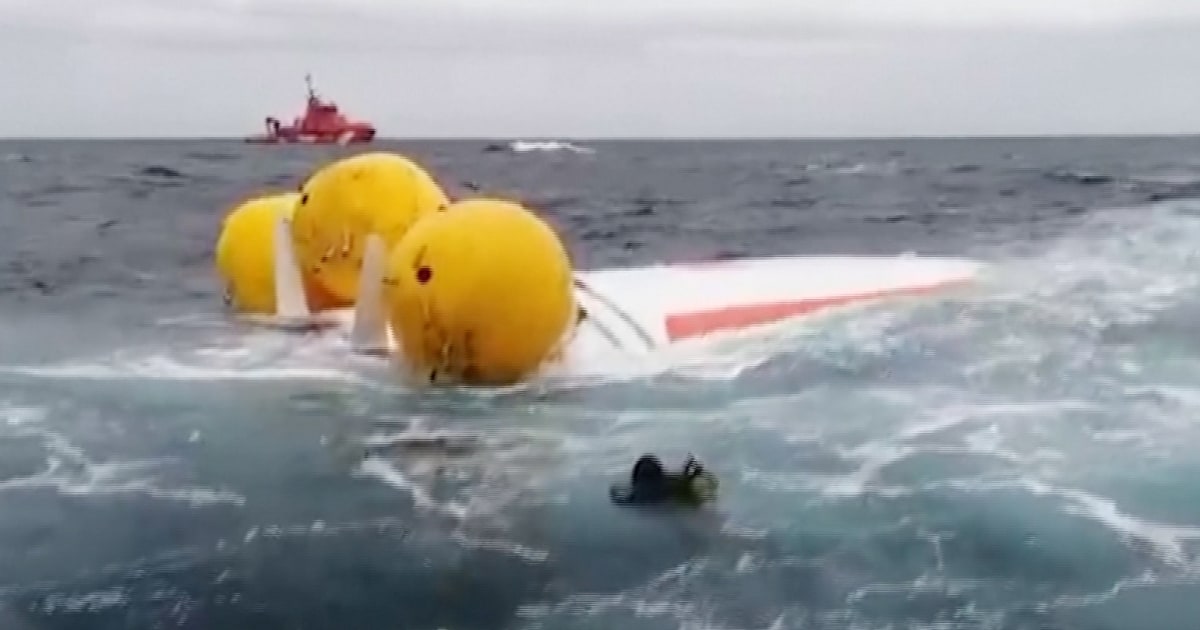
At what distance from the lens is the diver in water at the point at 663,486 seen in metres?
7.22

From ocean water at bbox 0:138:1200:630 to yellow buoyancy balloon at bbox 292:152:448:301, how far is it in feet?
2.44

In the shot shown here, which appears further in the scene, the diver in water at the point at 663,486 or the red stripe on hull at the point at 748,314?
the red stripe on hull at the point at 748,314

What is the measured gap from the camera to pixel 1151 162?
60656mm

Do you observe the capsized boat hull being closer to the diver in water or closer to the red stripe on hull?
the red stripe on hull

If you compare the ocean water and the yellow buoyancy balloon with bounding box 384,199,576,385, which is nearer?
the ocean water

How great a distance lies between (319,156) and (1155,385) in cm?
6476

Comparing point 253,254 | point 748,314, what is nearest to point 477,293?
point 748,314

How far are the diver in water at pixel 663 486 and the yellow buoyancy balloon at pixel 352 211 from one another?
4627 millimetres

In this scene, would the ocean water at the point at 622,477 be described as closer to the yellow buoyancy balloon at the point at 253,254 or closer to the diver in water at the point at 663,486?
the diver in water at the point at 663,486

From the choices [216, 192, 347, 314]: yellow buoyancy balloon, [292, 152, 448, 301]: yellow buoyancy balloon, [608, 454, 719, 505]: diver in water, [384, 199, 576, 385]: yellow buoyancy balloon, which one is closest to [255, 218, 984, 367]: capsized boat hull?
[384, 199, 576, 385]: yellow buoyancy balloon

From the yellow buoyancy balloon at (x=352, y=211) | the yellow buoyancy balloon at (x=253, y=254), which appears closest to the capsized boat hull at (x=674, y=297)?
the yellow buoyancy balloon at (x=352, y=211)

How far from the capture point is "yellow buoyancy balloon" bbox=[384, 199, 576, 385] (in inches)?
372

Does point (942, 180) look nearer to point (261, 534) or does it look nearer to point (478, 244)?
point (478, 244)

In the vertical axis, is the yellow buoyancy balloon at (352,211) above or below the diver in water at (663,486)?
above
